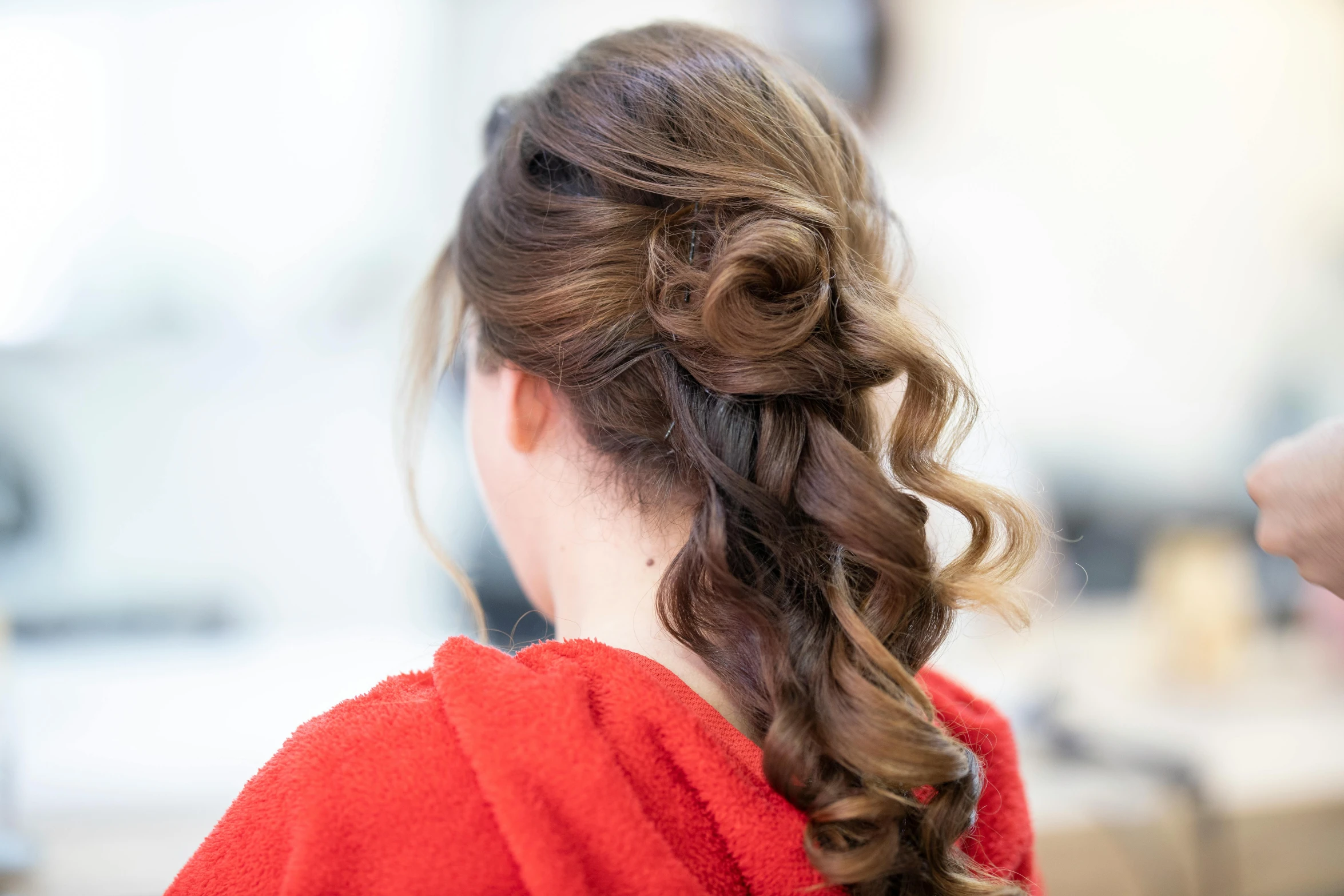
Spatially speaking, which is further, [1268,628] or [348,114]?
[1268,628]

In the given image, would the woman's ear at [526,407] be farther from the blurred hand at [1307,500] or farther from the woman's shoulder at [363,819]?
the blurred hand at [1307,500]

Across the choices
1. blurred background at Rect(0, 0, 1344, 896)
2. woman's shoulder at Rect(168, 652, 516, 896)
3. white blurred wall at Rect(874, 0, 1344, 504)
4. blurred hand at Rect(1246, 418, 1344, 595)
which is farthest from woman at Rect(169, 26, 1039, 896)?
white blurred wall at Rect(874, 0, 1344, 504)

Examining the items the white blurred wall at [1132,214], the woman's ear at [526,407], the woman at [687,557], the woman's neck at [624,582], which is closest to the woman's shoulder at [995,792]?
the woman at [687,557]

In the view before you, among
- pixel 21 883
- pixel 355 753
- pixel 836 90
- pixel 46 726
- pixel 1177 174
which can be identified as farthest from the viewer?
pixel 1177 174

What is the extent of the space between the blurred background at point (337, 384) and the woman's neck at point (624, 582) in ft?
1.24

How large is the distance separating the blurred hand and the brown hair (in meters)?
0.12

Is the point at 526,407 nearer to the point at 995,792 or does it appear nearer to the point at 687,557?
the point at 687,557

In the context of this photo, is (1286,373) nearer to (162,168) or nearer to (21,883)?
(162,168)

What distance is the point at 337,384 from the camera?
3.42ft

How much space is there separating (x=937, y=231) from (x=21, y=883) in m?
1.31

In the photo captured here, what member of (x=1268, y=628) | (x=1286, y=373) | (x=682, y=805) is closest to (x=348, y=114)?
(x=682, y=805)

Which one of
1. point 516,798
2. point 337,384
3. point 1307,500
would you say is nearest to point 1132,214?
point 1307,500

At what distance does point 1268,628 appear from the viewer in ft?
4.86

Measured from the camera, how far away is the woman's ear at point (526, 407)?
0.54m
